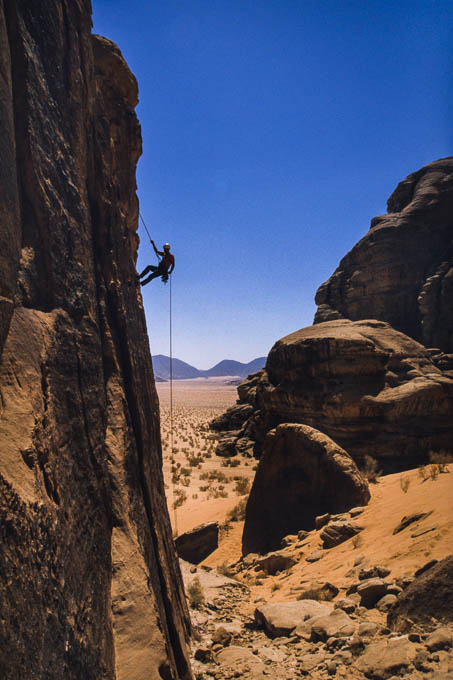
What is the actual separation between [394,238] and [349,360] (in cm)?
2025

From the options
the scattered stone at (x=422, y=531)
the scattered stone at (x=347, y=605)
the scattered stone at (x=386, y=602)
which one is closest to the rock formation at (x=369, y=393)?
the scattered stone at (x=422, y=531)

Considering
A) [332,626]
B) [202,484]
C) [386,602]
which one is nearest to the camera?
[332,626]

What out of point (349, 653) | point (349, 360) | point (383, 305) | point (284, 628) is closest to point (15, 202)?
point (349, 653)

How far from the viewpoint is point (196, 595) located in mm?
6418

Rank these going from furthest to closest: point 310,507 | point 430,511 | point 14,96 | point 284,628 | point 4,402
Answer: point 310,507
point 430,511
point 284,628
point 14,96
point 4,402

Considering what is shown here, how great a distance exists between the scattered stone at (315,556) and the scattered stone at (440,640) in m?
4.27

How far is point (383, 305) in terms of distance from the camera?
106 feet

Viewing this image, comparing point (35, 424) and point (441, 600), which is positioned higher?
point (35, 424)

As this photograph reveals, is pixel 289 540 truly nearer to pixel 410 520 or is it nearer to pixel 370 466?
pixel 410 520

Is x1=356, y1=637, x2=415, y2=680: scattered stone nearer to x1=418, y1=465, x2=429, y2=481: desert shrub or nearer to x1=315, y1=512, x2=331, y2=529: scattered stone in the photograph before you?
x1=315, y1=512, x2=331, y2=529: scattered stone

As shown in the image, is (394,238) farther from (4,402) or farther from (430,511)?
(4,402)

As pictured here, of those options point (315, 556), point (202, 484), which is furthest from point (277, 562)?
point (202, 484)

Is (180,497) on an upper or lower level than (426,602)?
lower

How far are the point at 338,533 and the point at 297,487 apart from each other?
177 centimetres
